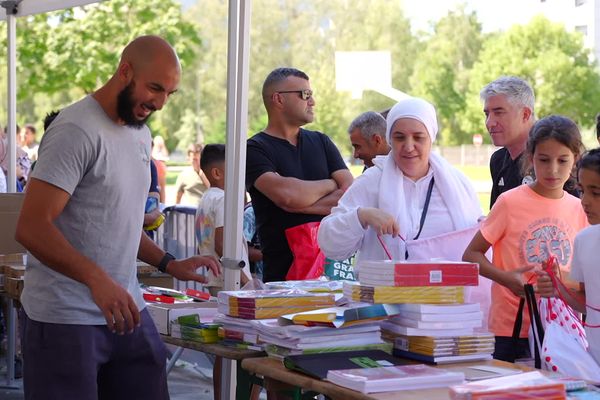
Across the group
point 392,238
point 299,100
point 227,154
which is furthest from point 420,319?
point 299,100

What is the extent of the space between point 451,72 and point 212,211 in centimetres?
4917

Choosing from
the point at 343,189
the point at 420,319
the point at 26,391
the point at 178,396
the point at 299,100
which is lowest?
the point at 178,396

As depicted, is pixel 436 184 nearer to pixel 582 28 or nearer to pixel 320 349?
pixel 320 349

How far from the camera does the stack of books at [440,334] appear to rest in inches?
130

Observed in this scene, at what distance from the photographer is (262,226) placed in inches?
201

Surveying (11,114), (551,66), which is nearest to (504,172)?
(11,114)

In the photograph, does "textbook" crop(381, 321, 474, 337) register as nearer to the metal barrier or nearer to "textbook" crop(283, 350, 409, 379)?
"textbook" crop(283, 350, 409, 379)

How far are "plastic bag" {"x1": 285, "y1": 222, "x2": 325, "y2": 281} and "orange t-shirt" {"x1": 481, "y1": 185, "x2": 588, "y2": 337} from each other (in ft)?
3.48

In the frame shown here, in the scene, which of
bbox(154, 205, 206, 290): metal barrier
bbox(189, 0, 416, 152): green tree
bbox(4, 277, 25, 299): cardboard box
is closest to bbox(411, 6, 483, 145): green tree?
bbox(189, 0, 416, 152): green tree

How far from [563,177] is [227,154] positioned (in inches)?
56.9

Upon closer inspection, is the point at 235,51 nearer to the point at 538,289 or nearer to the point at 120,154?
the point at 120,154

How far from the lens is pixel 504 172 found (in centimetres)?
481

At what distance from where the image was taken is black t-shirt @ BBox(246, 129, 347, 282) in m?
5.02

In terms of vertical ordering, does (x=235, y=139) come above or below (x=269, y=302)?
above
